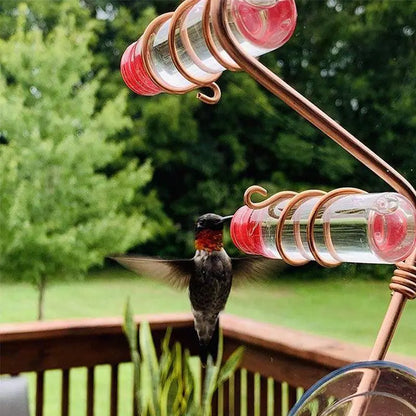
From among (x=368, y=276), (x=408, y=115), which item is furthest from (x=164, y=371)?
(x=368, y=276)

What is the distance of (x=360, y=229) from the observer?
1.43 feet

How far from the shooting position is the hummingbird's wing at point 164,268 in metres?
0.95

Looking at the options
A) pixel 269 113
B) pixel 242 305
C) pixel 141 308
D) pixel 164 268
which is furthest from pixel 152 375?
pixel 242 305

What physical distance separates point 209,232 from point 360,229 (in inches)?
20.2

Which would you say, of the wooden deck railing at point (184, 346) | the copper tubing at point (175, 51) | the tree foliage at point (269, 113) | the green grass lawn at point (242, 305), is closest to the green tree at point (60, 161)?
the tree foliage at point (269, 113)

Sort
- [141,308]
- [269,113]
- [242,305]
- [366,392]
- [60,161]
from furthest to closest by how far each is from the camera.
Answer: [242,305], [141,308], [60,161], [269,113], [366,392]

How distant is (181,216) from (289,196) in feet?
13.8

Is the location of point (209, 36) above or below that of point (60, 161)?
above

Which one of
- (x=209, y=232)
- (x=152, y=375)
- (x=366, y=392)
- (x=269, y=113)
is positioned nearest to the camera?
(x=366, y=392)

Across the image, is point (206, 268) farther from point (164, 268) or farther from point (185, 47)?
point (185, 47)

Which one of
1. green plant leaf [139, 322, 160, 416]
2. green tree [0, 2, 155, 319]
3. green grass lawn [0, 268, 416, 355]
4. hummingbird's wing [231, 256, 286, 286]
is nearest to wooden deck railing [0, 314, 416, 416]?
green plant leaf [139, 322, 160, 416]

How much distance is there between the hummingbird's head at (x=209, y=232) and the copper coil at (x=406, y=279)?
1.52 feet

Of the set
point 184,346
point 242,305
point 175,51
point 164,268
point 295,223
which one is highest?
point 175,51

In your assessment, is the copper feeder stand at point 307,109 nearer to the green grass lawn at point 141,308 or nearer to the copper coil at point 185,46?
the copper coil at point 185,46
